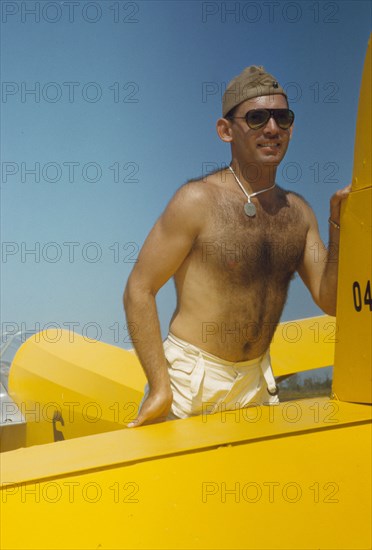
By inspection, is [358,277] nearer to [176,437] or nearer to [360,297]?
[360,297]

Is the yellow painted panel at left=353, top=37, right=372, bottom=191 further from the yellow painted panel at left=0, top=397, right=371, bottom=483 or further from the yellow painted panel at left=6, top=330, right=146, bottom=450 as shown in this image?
the yellow painted panel at left=6, top=330, right=146, bottom=450

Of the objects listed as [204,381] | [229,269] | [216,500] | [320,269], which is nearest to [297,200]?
[320,269]

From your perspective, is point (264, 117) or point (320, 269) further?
point (320, 269)

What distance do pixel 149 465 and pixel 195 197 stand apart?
97 cm

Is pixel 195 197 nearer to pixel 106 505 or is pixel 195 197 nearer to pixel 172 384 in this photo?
pixel 172 384

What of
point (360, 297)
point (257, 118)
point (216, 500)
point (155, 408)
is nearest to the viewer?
point (216, 500)

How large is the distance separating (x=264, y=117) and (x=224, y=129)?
6.6 inches

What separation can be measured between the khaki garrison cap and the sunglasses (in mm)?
59

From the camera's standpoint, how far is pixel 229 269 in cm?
220

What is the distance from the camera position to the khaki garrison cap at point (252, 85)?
220 centimetres

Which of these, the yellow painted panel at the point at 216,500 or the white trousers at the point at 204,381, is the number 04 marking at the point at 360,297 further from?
the white trousers at the point at 204,381

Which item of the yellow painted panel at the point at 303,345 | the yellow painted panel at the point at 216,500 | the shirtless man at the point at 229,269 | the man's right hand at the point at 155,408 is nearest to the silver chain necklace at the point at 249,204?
the shirtless man at the point at 229,269

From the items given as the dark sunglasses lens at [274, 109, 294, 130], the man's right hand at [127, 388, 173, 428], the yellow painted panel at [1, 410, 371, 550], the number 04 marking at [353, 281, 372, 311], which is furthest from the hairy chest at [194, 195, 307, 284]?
the yellow painted panel at [1, 410, 371, 550]

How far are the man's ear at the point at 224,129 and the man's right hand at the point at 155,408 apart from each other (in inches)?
34.6
